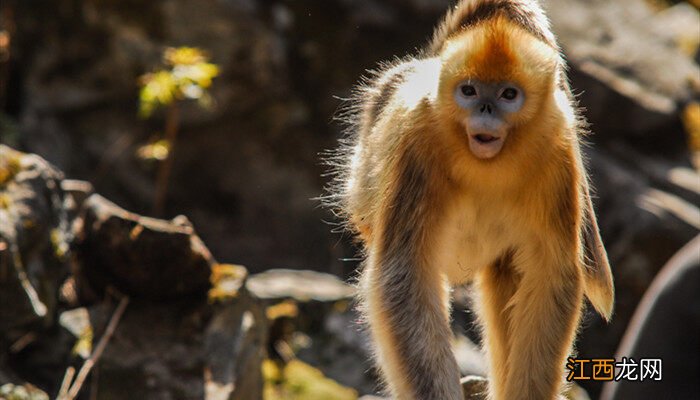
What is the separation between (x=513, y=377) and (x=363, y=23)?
286 inches

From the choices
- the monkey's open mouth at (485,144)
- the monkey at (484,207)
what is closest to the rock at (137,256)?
the monkey at (484,207)

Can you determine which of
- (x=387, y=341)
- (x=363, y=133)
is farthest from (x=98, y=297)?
(x=387, y=341)

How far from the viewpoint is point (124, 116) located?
10.6m

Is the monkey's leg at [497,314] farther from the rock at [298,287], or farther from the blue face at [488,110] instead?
the rock at [298,287]

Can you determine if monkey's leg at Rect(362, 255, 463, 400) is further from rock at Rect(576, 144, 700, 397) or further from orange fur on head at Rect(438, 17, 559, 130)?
rock at Rect(576, 144, 700, 397)

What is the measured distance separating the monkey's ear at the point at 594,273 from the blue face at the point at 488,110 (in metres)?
1.02

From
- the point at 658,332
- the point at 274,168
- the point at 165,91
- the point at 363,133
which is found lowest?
the point at 274,168

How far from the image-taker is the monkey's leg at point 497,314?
5.29 metres

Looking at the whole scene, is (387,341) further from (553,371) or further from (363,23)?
(363,23)

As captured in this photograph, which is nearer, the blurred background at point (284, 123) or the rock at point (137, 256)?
the rock at point (137, 256)

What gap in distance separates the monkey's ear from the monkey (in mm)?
12

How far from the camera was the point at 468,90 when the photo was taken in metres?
4.54

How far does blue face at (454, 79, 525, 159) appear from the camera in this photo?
14.5ft

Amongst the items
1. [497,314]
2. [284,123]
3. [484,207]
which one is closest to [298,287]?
[284,123]
